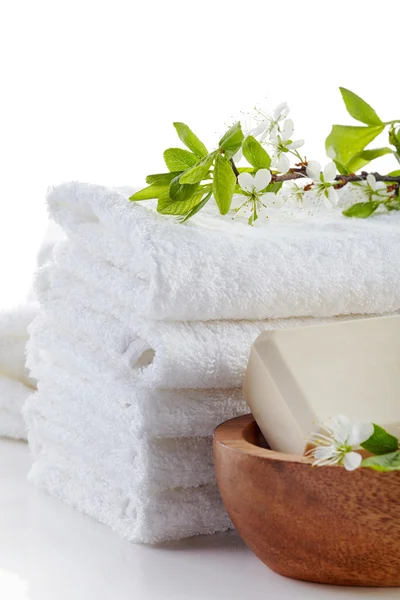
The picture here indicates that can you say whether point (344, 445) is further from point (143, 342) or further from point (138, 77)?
point (138, 77)

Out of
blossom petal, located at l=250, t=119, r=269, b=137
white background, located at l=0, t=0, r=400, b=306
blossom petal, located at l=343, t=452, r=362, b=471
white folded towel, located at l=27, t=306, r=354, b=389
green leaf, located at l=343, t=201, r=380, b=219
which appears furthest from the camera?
white background, located at l=0, t=0, r=400, b=306

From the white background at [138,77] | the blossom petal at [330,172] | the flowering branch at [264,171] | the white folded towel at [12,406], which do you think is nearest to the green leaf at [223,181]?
the flowering branch at [264,171]

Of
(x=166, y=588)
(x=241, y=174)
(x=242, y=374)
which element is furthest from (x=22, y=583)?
(x=241, y=174)

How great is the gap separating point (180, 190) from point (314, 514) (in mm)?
249

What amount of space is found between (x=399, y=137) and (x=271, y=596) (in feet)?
1.49

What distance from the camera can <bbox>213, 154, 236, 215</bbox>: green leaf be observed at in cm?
60

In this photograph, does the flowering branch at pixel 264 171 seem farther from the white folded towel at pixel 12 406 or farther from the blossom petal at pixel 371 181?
the white folded towel at pixel 12 406

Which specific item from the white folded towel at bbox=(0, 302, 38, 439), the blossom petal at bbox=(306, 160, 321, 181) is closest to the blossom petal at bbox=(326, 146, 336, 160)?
the blossom petal at bbox=(306, 160, 321, 181)

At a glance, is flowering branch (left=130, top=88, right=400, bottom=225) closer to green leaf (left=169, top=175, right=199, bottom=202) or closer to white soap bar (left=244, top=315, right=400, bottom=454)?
green leaf (left=169, top=175, right=199, bottom=202)

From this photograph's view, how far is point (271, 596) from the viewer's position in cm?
48

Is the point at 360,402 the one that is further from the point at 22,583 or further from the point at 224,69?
the point at 224,69

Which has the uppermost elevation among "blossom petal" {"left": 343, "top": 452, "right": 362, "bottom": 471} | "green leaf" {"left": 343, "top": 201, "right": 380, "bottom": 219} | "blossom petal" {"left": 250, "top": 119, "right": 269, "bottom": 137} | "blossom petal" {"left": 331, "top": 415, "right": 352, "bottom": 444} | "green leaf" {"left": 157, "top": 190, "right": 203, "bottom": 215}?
"blossom petal" {"left": 250, "top": 119, "right": 269, "bottom": 137}

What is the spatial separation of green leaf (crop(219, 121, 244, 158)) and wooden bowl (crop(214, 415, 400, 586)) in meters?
0.22

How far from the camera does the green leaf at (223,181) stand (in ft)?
1.96
